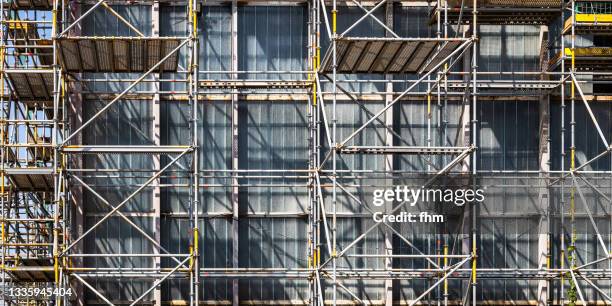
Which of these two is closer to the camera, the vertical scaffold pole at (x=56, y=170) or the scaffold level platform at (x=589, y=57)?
the vertical scaffold pole at (x=56, y=170)

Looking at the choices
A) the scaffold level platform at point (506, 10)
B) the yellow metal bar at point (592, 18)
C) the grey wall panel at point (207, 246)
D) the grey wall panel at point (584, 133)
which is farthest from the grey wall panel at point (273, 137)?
the yellow metal bar at point (592, 18)

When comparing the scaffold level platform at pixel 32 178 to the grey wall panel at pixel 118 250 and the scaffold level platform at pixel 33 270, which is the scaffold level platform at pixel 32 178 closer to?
the grey wall panel at pixel 118 250

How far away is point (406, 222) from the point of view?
17.2 meters

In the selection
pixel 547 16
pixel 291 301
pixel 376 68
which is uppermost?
pixel 547 16

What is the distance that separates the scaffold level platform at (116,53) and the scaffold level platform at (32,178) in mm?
2221

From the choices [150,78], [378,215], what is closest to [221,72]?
[150,78]

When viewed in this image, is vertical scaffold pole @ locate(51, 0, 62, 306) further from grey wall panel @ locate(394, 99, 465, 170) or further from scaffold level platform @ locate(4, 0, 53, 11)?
grey wall panel @ locate(394, 99, 465, 170)

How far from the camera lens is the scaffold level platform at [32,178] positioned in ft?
55.4

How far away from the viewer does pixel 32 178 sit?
17.3m

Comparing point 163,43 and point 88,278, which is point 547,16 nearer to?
point 163,43

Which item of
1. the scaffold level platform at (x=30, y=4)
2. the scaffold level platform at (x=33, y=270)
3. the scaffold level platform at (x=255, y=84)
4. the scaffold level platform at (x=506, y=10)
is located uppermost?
→ the scaffold level platform at (x=30, y=4)

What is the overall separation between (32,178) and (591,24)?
41.2 feet

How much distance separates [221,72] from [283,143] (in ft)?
7.06

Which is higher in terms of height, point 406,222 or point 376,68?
point 376,68
